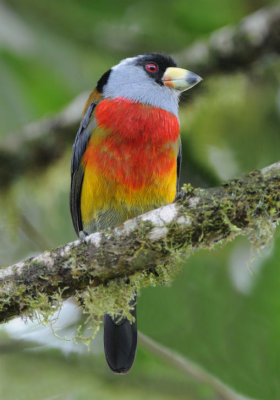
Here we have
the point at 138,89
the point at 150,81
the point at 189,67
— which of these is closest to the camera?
the point at 138,89

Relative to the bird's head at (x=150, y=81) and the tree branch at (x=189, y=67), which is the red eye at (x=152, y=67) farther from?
the tree branch at (x=189, y=67)

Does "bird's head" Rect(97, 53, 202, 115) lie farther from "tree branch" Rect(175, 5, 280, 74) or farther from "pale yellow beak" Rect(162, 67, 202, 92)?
"tree branch" Rect(175, 5, 280, 74)

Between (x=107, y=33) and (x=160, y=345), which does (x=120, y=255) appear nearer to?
(x=160, y=345)

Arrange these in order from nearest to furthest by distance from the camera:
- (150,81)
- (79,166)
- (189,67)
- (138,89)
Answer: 1. (79,166)
2. (138,89)
3. (150,81)
4. (189,67)

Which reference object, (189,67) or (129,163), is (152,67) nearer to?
(189,67)

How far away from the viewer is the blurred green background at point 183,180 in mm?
3084

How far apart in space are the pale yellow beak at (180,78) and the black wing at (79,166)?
487 millimetres

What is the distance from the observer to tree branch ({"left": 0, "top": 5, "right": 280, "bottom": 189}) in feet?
11.5

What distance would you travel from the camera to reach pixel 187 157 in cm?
408

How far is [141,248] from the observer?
225 centimetres

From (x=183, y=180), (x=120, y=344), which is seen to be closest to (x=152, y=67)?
(x=183, y=180)

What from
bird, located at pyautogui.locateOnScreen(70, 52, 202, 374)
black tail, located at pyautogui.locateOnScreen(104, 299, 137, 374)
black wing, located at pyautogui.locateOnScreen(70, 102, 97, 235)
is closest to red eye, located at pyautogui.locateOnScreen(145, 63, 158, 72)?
bird, located at pyautogui.locateOnScreen(70, 52, 202, 374)

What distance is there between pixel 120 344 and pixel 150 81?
1.55 metres

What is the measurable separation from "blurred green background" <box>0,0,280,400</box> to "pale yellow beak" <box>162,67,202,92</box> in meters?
0.49
